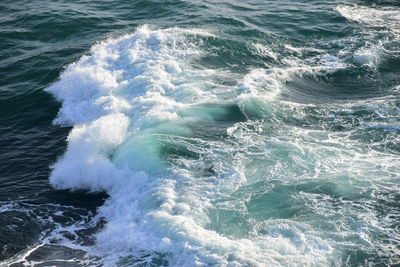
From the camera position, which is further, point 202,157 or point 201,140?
point 201,140

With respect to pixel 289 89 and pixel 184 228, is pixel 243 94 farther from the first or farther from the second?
pixel 184 228

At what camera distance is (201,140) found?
554 inches

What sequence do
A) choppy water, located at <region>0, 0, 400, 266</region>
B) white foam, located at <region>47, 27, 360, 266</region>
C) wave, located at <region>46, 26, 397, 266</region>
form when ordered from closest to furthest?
white foam, located at <region>47, 27, 360, 266</region>
wave, located at <region>46, 26, 397, 266</region>
choppy water, located at <region>0, 0, 400, 266</region>

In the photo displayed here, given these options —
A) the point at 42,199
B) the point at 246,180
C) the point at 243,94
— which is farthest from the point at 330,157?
the point at 42,199

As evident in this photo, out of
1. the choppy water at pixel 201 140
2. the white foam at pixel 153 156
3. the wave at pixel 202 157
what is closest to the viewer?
the white foam at pixel 153 156

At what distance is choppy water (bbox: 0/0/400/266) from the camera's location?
10562 mm

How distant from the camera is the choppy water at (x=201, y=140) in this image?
34.7ft

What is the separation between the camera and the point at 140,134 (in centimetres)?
1439

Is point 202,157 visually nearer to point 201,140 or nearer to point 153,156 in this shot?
point 201,140

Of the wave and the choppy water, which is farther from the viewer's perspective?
the choppy water

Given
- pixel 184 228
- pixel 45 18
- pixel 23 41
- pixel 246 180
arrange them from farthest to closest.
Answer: pixel 45 18
pixel 23 41
pixel 246 180
pixel 184 228

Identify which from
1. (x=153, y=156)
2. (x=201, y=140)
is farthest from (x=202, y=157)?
(x=153, y=156)

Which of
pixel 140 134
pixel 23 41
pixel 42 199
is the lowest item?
pixel 42 199

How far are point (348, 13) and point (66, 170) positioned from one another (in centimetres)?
1758
